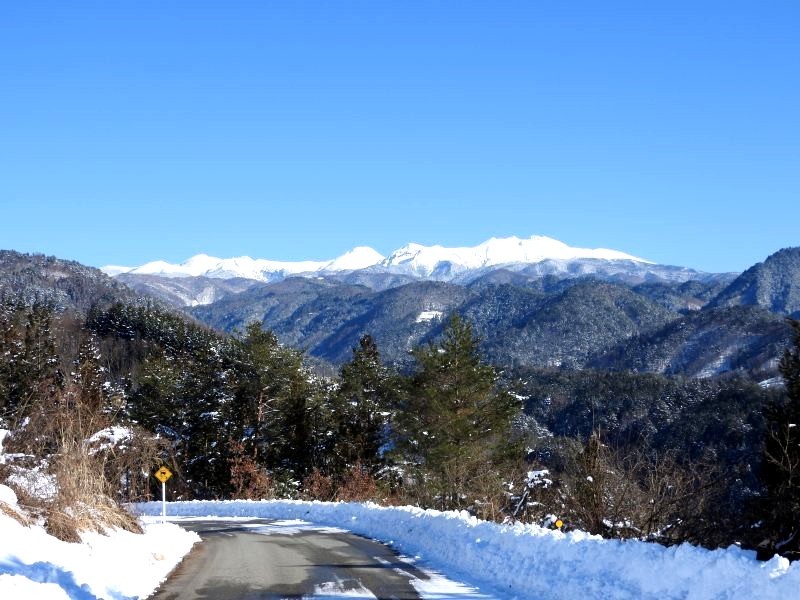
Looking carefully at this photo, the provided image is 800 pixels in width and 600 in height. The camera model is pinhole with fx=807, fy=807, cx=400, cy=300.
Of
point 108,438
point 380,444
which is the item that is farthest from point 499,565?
point 380,444

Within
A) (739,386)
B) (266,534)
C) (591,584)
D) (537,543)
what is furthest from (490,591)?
(739,386)

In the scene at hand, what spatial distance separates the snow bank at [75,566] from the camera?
9359 millimetres

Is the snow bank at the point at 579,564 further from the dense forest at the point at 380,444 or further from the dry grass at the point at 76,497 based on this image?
the dry grass at the point at 76,497

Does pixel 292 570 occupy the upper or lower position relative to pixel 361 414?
upper

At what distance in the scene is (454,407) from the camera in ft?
145

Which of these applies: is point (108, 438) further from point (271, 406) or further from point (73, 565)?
point (271, 406)

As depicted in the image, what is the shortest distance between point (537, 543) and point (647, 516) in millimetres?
4028

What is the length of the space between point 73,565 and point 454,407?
33754 millimetres

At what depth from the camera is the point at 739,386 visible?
Result: 144250 millimetres

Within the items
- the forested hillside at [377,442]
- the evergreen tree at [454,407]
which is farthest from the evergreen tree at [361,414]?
the evergreen tree at [454,407]

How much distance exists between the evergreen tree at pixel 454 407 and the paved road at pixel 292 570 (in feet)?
66.4

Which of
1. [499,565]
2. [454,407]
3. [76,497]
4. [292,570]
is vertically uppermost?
[76,497]

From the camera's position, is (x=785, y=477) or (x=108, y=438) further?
(x=108, y=438)

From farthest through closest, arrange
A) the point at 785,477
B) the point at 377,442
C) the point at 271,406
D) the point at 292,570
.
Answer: the point at 377,442 < the point at 271,406 < the point at 785,477 < the point at 292,570
